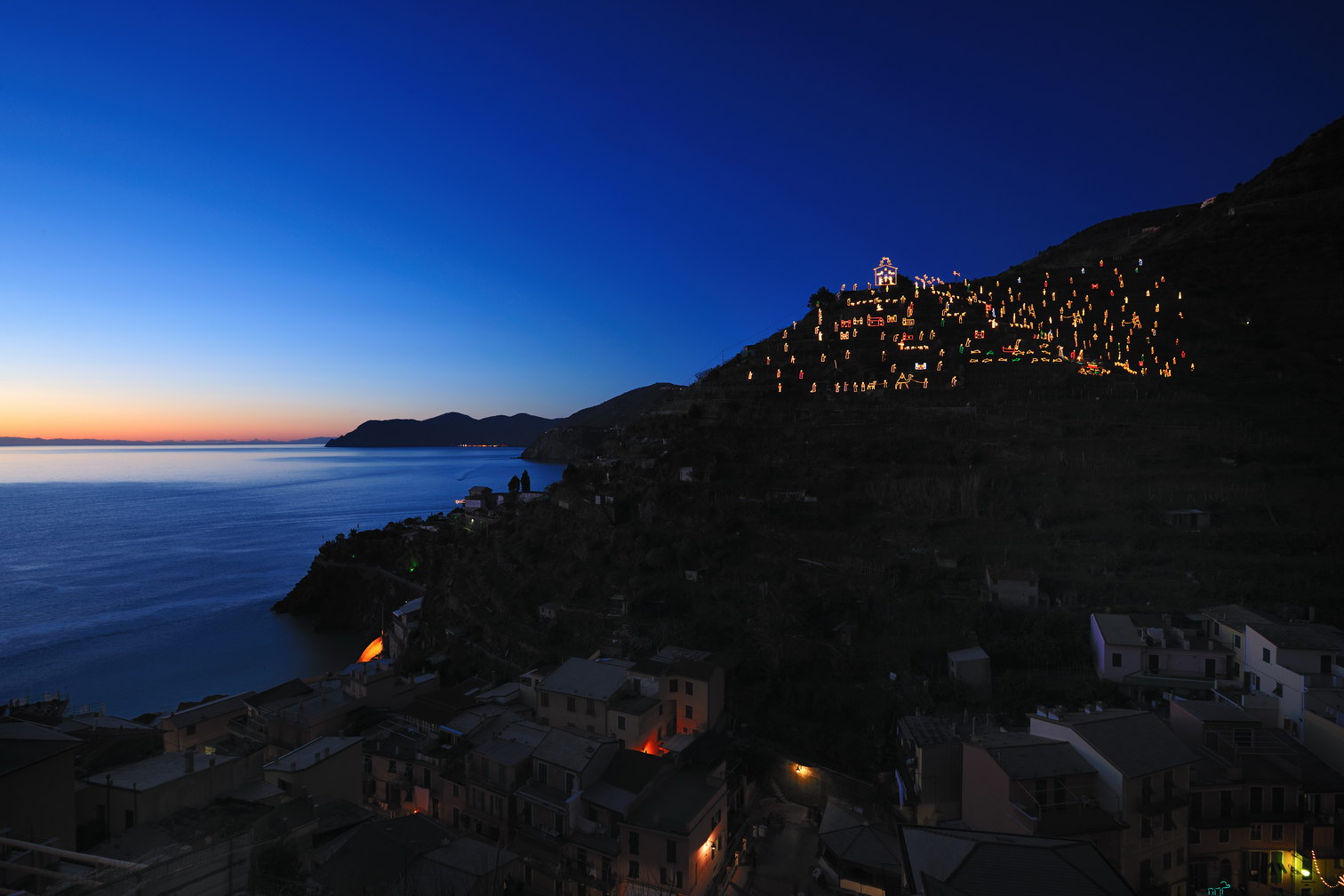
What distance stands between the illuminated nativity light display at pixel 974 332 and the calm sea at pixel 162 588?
26663 mm

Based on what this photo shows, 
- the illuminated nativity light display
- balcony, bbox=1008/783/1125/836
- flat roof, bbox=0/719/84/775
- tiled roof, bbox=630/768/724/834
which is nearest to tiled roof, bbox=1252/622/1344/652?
balcony, bbox=1008/783/1125/836

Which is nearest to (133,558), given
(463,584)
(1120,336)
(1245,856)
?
(463,584)

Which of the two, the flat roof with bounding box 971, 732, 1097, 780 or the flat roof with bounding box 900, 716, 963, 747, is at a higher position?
the flat roof with bounding box 971, 732, 1097, 780

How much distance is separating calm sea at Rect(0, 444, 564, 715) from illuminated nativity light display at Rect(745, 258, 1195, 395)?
26663 mm

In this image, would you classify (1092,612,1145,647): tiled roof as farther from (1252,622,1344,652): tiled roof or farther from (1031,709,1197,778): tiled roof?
(1031,709,1197,778): tiled roof

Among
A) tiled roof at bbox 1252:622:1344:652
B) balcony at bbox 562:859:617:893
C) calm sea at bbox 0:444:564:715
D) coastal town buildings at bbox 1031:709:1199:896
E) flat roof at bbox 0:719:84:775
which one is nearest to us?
flat roof at bbox 0:719:84:775

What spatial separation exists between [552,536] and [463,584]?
4062 millimetres

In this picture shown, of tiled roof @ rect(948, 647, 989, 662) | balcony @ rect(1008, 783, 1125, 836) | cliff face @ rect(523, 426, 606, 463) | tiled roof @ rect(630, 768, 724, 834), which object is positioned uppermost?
cliff face @ rect(523, 426, 606, 463)

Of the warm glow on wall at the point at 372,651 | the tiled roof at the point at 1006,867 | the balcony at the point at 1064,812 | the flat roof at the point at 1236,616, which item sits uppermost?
the flat roof at the point at 1236,616

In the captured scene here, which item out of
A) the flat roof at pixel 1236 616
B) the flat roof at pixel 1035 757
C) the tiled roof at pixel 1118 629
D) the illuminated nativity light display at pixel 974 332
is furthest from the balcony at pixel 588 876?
the illuminated nativity light display at pixel 974 332

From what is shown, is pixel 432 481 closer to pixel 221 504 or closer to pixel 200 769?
pixel 221 504

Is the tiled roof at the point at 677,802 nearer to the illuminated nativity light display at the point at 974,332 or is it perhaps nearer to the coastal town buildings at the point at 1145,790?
the coastal town buildings at the point at 1145,790

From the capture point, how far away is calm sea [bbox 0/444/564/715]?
23516 millimetres

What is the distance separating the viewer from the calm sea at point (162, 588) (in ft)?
77.2
